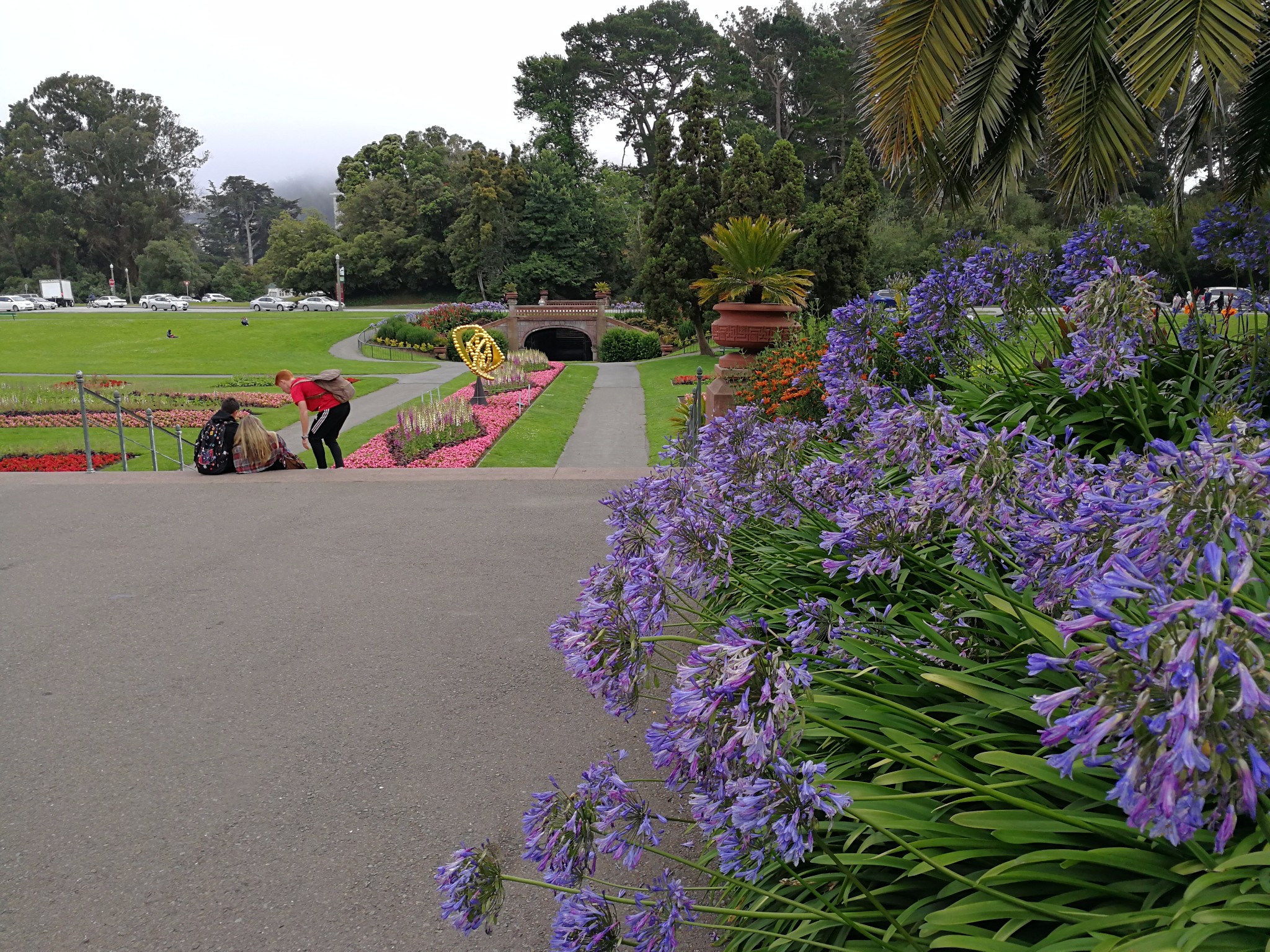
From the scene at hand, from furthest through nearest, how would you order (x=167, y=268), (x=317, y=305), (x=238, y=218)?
(x=238, y=218), (x=167, y=268), (x=317, y=305)

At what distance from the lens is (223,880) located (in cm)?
256

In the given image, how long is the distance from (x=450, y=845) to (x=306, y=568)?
11.0ft

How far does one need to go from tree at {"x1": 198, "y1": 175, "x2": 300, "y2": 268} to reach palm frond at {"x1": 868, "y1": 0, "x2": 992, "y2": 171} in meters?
120

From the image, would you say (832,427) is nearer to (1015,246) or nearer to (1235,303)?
(1015,246)

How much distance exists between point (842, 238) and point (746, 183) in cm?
377

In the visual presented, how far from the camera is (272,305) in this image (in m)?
58.4

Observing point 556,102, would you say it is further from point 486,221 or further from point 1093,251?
point 1093,251

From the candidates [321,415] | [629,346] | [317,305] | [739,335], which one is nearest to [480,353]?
[321,415]

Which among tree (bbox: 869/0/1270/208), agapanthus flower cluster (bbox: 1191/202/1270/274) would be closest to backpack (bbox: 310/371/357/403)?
tree (bbox: 869/0/1270/208)

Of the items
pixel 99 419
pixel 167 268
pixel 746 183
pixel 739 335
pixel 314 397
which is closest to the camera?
pixel 739 335

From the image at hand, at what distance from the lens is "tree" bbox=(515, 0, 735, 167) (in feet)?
187

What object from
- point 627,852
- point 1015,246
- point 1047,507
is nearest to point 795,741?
point 627,852

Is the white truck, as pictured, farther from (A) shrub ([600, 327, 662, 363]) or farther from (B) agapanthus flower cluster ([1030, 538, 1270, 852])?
(B) agapanthus flower cluster ([1030, 538, 1270, 852])

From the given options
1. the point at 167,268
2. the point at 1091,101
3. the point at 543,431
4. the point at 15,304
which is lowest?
the point at 543,431
